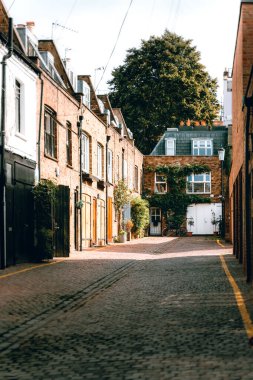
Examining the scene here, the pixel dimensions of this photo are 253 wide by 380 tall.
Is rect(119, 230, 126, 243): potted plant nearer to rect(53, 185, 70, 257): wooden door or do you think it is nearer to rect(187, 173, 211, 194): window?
rect(187, 173, 211, 194): window

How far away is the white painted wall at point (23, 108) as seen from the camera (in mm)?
17320

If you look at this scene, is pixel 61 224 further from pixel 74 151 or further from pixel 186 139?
pixel 186 139

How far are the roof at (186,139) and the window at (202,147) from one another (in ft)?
1.12

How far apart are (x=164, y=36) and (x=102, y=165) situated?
23.0 metres

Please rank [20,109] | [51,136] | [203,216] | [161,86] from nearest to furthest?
[20,109] < [51,136] < [203,216] < [161,86]

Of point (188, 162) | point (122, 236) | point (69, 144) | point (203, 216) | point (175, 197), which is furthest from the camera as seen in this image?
point (188, 162)

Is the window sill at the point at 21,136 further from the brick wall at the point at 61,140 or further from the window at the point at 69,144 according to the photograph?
the window at the point at 69,144

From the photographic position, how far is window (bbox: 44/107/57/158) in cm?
2173

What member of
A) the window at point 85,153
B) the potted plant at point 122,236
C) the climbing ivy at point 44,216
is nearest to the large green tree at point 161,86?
the potted plant at point 122,236

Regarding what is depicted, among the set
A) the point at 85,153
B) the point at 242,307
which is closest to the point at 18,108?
the point at 85,153

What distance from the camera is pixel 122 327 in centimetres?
781

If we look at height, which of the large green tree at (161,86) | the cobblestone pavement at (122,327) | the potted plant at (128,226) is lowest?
the cobblestone pavement at (122,327)

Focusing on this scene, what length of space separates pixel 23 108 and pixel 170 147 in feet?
111

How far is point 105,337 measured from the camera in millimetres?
7172
